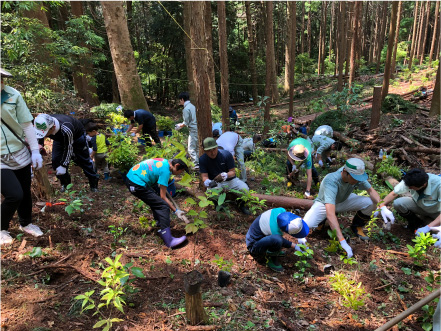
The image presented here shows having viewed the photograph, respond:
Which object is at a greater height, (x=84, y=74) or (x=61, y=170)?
(x=84, y=74)

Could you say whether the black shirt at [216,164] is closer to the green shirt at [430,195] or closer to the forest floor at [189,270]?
the forest floor at [189,270]

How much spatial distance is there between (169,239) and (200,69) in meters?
2.56

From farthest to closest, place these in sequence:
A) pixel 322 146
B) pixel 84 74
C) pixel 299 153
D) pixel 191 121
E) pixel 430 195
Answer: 1. pixel 84 74
2. pixel 322 146
3. pixel 191 121
4. pixel 299 153
5. pixel 430 195

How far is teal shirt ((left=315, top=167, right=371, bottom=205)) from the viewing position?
12.6 feet

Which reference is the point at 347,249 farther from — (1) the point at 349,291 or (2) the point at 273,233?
(2) the point at 273,233

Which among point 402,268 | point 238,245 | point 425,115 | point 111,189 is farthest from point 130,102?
point 425,115

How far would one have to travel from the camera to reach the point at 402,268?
3484 millimetres

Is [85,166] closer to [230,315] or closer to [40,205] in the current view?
[40,205]

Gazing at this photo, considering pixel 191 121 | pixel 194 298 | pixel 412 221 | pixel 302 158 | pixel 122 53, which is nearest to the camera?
pixel 194 298

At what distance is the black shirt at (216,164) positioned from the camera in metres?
4.73

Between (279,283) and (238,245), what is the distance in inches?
31.7

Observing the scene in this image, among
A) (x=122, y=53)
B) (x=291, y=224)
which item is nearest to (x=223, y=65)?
(x=122, y=53)

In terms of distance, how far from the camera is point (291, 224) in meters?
3.00

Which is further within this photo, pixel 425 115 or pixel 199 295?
pixel 425 115
